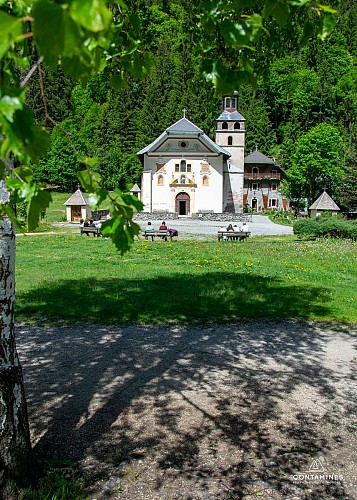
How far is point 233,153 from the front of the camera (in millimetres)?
56000

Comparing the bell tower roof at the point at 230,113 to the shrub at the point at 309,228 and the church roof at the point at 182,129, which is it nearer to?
the church roof at the point at 182,129

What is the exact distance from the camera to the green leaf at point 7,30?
52.1 inches

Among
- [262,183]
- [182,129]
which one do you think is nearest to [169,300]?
[182,129]

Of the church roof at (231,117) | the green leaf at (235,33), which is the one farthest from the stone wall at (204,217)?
the green leaf at (235,33)

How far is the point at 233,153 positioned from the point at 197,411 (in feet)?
173

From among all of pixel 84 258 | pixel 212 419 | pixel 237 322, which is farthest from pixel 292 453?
pixel 84 258

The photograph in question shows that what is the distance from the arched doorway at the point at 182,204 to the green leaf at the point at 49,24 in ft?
166

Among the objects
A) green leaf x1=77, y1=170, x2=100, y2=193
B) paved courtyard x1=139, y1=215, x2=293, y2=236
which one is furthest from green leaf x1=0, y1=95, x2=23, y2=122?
paved courtyard x1=139, y1=215, x2=293, y2=236

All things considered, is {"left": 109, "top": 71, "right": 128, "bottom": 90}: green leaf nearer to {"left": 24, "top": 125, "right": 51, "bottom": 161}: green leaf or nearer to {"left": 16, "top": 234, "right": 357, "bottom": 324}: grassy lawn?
{"left": 24, "top": 125, "right": 51, "bottom": 161}: green leaf

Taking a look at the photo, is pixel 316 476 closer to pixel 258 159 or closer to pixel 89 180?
pixel 89 180

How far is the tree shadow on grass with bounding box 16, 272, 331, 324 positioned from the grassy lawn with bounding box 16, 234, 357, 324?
19mm

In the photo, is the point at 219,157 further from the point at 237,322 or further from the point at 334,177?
the point at 237,322

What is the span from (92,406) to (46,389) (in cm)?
76

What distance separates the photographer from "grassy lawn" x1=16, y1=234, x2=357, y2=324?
953 cm
